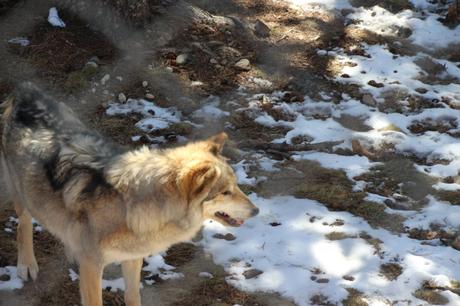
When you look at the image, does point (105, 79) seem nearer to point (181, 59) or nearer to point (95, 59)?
point (95, 59)

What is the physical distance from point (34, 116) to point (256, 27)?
4.37 meters

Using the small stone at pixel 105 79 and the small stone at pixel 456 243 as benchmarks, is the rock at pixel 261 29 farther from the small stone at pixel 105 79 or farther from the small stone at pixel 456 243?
the small stone at pixel 456 243

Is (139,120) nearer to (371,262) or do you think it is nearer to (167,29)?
(167,29)

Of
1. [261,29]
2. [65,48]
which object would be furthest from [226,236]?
[261,29]


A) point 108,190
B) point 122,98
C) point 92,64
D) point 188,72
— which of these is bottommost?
point 108,190

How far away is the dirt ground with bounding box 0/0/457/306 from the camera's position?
4.69 m

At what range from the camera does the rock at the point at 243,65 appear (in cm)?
699

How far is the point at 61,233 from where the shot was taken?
369 centimetres

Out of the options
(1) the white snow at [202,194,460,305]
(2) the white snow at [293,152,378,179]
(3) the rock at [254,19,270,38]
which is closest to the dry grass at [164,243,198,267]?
(1) the white snow at [202,194,460,305]

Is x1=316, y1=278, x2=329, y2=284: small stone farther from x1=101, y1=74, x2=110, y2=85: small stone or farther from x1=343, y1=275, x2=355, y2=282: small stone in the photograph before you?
x1=101, y1=74, x2=110, y2=85: small stone

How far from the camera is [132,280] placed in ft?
13.1

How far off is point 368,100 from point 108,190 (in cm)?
403

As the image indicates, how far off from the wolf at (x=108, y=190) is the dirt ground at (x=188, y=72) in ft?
2.45

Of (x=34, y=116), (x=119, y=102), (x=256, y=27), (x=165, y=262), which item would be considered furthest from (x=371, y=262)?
(x=256, y=27)
